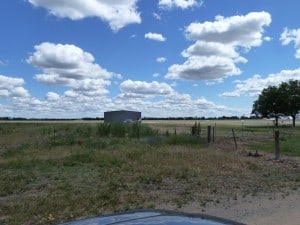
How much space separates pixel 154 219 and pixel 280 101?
8634 centimetres

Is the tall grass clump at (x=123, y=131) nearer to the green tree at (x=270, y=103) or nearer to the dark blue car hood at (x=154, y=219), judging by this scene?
the dark blue car hood at (x=154, y=219)

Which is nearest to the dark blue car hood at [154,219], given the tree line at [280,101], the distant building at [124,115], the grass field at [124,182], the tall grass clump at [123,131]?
the grass field at [124,182]

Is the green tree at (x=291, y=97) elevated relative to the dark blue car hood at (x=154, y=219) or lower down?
elevated

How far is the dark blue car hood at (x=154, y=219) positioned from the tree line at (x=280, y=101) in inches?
3335

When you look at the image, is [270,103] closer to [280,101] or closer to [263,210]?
[280,101]

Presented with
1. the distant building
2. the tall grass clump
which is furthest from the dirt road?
the distant building

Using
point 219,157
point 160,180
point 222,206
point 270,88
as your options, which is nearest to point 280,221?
point 222,206

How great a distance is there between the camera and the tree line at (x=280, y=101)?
85.1 meters

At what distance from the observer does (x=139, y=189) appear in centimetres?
1261

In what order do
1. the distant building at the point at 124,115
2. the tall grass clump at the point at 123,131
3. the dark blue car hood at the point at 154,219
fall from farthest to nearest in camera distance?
1. the distant building at the point at 124,115
2. the tall grass clump at the point at 123,131
3. the dark blue car hood at the point at 154,219

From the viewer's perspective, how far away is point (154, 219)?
312cm

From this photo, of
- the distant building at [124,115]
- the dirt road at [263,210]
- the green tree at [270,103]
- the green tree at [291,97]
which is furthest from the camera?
the green tree at [270,103]

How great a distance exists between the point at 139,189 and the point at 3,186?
356 centimetres

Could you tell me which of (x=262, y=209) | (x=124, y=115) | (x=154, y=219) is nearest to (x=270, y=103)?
(x=124, y=115)
